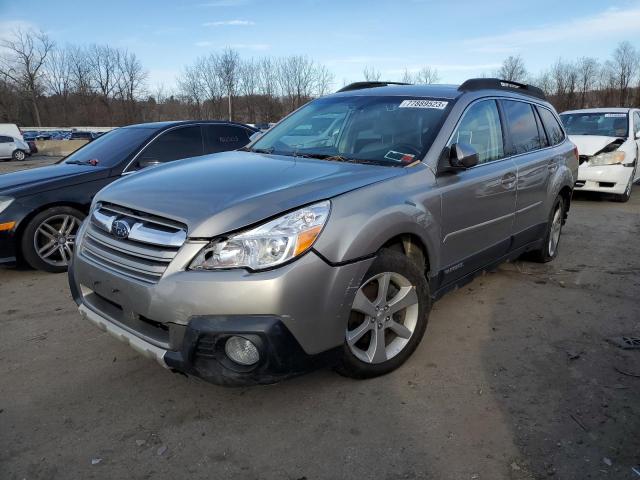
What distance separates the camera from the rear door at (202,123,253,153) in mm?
6417

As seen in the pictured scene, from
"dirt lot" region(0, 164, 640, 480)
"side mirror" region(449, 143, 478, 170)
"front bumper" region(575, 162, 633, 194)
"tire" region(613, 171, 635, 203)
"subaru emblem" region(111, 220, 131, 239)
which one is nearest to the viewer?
"dirt lot" region(0, 164, 640, 480)

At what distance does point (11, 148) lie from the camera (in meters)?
27.9

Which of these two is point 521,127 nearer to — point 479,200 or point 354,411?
point 479,200

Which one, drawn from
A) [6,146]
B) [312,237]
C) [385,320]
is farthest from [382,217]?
[6,146]

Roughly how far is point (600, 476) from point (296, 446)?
137cm

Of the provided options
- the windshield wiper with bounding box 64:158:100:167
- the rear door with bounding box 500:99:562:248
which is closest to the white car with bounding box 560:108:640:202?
the rear door with bounding box 500:99:562:248

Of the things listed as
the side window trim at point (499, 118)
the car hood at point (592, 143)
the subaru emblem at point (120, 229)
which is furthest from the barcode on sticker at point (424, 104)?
the car hood at point (592, 143)

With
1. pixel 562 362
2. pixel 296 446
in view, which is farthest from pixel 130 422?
pixel 562 362

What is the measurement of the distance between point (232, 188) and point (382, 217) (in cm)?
84

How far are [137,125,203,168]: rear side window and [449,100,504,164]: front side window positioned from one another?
3.68 meters

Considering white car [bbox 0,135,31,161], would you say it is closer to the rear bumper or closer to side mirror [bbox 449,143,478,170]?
the rear bumper

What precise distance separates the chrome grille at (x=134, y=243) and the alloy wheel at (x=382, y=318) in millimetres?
1008

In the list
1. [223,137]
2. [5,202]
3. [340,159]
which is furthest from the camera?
[223,137]

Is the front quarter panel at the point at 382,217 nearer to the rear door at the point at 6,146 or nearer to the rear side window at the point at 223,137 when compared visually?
the rear side window at the point at 223,137
